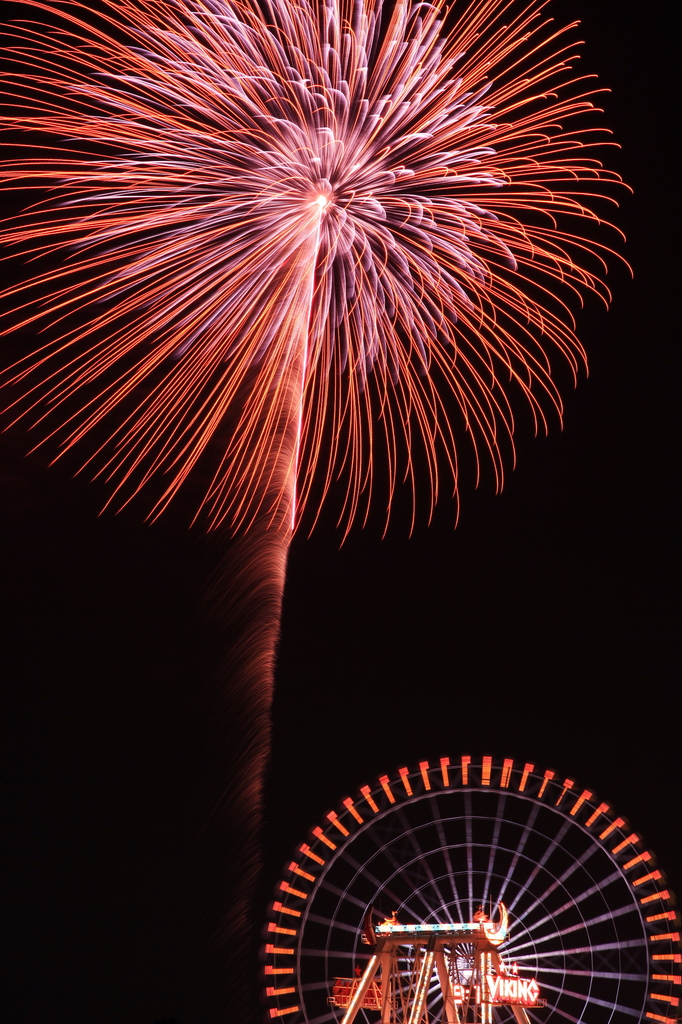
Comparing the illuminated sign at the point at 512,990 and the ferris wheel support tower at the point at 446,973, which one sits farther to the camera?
the ferris wheel support tower at the point at 446,973

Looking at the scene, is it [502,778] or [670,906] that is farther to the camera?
[502,778]

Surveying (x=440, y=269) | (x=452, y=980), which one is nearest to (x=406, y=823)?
(x=452, y=980)

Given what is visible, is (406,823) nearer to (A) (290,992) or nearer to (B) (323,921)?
(B) (323,921)

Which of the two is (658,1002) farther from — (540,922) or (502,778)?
(502,778)

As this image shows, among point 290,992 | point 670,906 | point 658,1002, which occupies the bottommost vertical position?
point 290,992

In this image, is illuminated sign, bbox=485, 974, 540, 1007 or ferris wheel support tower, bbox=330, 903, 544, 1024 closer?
illuminated sign, bbox=485, 974, 540, 1007

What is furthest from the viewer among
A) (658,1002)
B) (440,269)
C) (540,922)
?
(540,922)

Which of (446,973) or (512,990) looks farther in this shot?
(446,973)

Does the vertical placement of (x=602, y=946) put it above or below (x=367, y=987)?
above

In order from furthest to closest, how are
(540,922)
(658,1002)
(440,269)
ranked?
(540,922) < (658,1002) < (440,269)

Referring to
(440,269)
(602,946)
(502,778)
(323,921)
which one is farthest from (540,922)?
(440,269)
